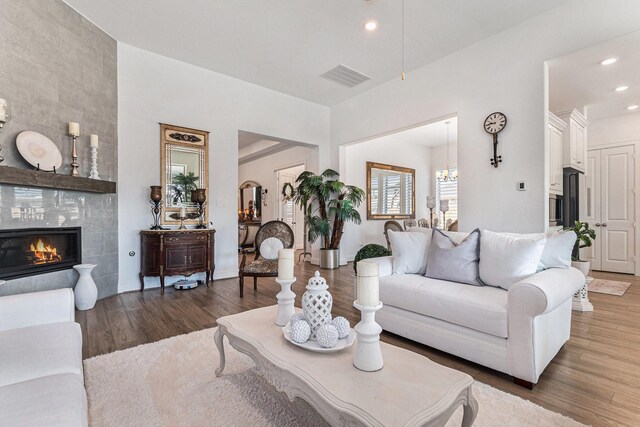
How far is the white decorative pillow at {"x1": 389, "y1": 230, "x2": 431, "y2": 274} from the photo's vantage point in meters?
2.78

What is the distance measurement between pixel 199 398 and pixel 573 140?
18.0 ft

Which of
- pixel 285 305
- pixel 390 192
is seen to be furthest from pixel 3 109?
pixel 390 192

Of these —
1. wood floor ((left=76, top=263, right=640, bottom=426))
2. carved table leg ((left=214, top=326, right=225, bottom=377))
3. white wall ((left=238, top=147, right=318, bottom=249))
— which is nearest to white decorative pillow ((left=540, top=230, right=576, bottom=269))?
wood floor ((left=76, top=263, right=640, bottom=426))

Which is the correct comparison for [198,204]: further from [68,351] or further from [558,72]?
[558,72]

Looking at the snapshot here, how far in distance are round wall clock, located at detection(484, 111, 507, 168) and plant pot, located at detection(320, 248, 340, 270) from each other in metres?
3.09

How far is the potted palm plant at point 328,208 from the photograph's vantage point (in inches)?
224

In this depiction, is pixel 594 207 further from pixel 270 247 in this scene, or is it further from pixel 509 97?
pixel 270 247

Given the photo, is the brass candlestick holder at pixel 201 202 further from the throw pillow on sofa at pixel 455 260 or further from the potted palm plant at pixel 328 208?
the throw pillow on sofa at pixel 455 260

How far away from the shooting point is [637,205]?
16.9 ft

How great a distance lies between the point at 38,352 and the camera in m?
1.32

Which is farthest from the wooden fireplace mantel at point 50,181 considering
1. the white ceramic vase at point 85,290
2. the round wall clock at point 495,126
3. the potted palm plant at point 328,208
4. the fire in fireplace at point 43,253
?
the round wall clock at point 495,126

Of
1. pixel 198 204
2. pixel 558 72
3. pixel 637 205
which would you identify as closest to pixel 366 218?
pixel 198 204

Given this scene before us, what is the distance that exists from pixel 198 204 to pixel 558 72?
4.93 m

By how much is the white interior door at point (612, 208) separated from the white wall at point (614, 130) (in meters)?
0.16
